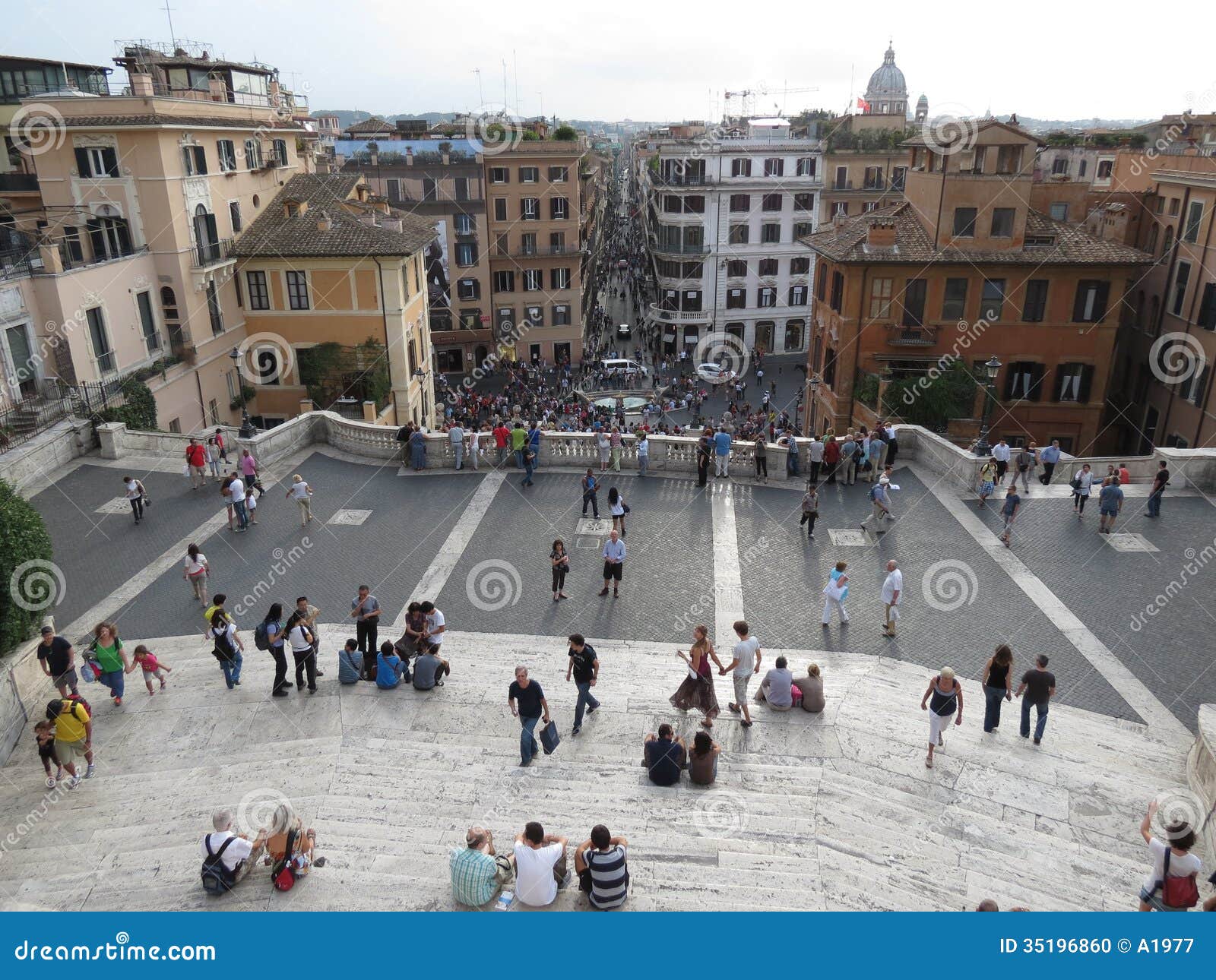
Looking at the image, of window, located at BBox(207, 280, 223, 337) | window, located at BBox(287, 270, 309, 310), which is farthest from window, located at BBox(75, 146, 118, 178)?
window, located at BBox(287, 270, 309, 310)

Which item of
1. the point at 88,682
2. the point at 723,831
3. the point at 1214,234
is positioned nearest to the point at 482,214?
the point at 1214,234

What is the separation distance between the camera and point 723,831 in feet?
33.0

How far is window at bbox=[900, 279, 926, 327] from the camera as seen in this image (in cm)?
3388

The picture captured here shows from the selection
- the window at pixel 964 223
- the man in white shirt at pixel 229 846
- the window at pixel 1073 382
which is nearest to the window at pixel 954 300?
the window at pixel 964 223

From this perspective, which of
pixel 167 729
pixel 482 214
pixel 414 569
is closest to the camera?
pixel 167 729

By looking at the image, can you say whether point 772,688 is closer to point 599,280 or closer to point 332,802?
point 332,802

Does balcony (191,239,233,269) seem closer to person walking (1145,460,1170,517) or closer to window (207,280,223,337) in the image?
window (207,280,223,337)

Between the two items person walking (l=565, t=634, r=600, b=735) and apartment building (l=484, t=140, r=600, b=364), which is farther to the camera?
apartment building (l=484, t=140, r=600, b=364)

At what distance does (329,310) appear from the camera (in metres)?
36.2

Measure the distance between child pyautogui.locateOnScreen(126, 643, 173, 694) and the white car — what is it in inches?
1879

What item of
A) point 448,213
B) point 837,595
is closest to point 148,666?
point 837,595

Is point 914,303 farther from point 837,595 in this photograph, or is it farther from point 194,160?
point 194,160

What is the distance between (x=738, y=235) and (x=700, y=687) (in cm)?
5604

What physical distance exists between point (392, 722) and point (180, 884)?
3.69 m
